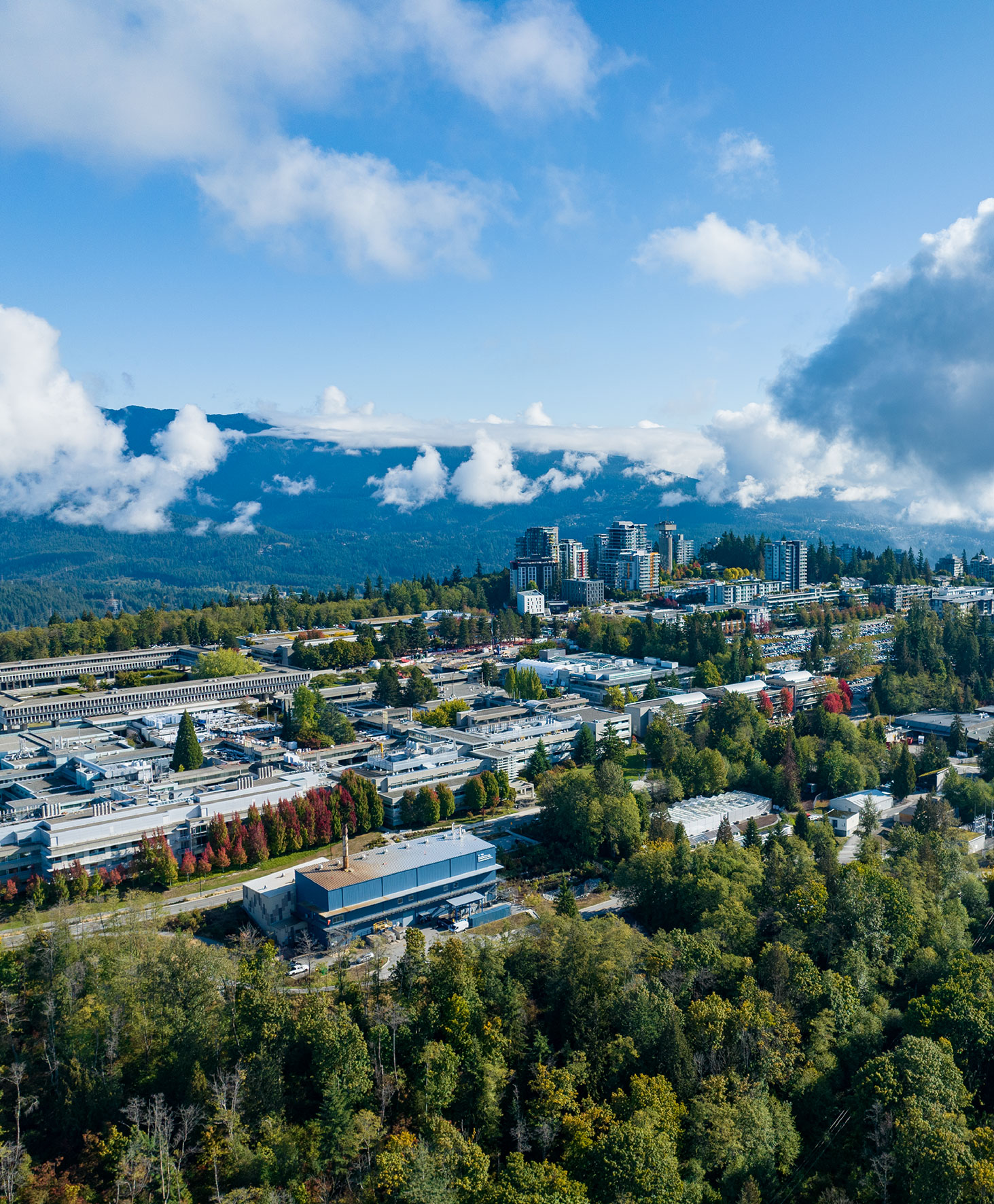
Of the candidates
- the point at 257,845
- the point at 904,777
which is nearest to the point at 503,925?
the point at 257,845

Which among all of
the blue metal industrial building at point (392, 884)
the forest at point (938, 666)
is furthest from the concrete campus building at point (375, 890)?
the forest at point (938, 666)

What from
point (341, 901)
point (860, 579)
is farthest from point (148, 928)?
point (860, 579)

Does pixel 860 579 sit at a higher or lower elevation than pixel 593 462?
lower

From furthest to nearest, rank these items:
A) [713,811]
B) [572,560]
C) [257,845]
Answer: [572,560] → [713,811] → [257,845]

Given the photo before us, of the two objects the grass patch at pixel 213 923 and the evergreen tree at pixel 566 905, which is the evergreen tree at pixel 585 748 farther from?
the grass patch at pixel 213 923

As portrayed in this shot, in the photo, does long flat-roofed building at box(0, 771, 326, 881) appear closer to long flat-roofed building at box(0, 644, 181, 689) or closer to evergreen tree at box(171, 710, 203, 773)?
evergreen tree at box(171, 710, 203, 773)

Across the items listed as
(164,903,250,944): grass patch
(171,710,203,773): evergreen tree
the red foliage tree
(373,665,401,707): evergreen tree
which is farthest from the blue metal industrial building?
(373,665,401,707): evergreen tree

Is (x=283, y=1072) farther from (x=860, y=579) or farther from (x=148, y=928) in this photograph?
(x=860, y=579)

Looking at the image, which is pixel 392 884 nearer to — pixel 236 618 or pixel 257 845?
pixel 257 845
